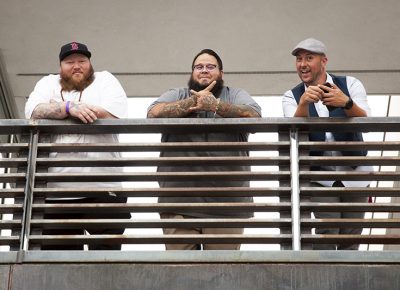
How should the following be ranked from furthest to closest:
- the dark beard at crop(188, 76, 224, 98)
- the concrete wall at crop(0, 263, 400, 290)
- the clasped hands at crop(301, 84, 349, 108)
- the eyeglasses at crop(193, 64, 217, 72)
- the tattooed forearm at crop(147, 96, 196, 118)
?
the eyeglasses at crop(193, 64, 217, 72) → the dark beard at crop(188, 76, 224, 98) → the tattooed forearm at crop(147, 96, 196, 118) → the clasped hands at crop(301, 84, 349, 108) → the concrete wall at crop(0, 263, 400, 290)

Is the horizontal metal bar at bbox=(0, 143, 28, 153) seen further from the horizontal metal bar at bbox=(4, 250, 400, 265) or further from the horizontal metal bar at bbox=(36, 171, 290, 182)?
the horizontal metal bar at bbox=(4, 250, 400, 265)

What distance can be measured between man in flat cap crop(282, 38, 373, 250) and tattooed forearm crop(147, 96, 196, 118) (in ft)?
2.77

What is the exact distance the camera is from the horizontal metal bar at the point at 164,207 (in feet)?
27.0

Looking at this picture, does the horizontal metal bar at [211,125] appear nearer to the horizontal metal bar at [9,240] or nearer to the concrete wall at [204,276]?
the horizontal metal bar at [9,240]

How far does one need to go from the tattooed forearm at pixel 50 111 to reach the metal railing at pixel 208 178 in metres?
0.06

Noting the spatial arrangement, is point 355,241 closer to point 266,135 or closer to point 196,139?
point 196,139

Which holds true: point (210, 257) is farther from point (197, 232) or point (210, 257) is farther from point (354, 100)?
point (354, 100)

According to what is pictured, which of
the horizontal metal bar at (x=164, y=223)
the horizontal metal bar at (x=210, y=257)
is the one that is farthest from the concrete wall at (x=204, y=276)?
the horizontal metal bar at (x=164, y=223)

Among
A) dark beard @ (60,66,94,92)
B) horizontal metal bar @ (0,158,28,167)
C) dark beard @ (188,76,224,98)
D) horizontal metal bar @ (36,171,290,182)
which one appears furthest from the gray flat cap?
horizontal metal bar @ (0,158,28,167)

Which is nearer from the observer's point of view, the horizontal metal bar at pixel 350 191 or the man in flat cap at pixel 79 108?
the horizontal metal bar at pixel 350 191

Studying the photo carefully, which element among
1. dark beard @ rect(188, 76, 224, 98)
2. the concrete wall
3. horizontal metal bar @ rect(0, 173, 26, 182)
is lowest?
the concrete wall

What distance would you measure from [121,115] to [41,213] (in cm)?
107

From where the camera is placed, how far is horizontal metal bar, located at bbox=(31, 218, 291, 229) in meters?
8.18

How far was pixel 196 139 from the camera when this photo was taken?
347 inches
